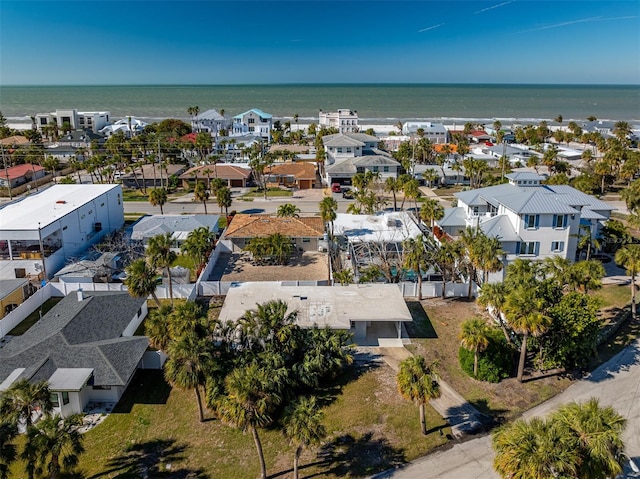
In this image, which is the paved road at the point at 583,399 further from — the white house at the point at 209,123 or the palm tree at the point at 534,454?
the white house at the point at 209,123

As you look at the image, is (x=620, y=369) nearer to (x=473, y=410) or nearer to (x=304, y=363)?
(x=473, y=410)

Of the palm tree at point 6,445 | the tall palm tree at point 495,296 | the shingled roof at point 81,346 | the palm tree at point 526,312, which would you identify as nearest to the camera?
the palm tree at point 6,445

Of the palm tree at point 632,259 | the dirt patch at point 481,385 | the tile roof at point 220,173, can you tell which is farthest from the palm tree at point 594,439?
the tile roof at point 220,173

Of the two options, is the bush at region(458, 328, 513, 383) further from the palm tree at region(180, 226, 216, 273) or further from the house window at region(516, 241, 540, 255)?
the palm tree at region(180, 226, 216, 273)

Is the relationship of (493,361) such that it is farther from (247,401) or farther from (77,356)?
(77,356)

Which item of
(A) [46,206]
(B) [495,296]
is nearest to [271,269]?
(B) [495,296]

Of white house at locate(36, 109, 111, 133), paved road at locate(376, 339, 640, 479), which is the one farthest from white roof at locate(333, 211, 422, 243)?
white house at locate(36, 109, 111, 133)

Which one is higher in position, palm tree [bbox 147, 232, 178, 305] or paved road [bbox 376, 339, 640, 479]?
palm tree [bbox 147, 232, 178, 305]
